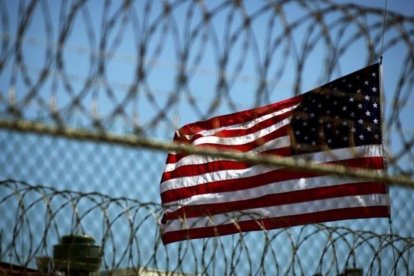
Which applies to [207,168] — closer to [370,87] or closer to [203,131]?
[203,131]

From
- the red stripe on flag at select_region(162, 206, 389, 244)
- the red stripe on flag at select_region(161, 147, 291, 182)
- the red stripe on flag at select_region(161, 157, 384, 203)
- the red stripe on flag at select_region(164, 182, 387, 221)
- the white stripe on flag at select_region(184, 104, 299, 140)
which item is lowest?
the red stripe on flag at select_region(162, 206, 389, 244)

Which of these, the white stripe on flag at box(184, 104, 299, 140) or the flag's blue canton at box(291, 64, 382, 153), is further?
the white stripe on flag at box(184, 104, 299, 140)

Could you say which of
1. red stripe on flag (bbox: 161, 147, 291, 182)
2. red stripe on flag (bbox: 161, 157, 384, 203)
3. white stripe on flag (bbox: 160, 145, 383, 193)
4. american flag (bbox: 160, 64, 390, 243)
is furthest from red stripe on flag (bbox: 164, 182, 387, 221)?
red stripe on flag (bbox: 161, 147, 291, 182)

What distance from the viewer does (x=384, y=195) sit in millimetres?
12516

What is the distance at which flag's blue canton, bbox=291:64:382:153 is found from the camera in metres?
12.5

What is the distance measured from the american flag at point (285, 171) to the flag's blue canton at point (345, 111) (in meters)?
0.01

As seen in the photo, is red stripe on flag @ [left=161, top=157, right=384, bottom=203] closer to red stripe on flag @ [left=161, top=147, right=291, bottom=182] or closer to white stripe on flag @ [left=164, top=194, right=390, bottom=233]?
red stripe on flag @ [left=161, top=147, right=291, bottom=182]

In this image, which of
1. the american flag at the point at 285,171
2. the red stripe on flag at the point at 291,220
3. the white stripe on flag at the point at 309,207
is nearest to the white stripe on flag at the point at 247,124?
the american flag at the point at 285,171

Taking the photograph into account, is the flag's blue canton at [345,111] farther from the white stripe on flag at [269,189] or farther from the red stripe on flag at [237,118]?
the white stripe on flag at [269,189]

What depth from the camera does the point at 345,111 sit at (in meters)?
12.7

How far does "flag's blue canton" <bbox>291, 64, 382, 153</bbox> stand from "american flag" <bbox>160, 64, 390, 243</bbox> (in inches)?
0.5

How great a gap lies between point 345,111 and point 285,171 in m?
1.14

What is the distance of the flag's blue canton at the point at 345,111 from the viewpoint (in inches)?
490

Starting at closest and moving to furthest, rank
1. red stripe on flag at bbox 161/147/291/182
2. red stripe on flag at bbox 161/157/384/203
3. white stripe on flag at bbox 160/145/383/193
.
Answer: white stripe on flag at bbox 160/145/383/193 < red stripe on flag at bbox 161/157/384/203 < red stripe on flag at bbox 161/147/291/182
